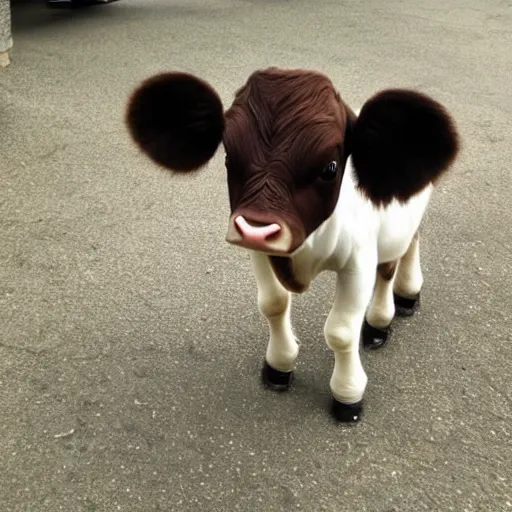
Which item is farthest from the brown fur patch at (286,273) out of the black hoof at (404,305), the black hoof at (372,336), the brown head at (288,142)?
the black hoof at (404,305)

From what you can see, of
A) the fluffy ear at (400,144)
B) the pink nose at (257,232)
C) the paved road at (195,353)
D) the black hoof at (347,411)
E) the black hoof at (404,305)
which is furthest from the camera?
the black hoof at (404,305)

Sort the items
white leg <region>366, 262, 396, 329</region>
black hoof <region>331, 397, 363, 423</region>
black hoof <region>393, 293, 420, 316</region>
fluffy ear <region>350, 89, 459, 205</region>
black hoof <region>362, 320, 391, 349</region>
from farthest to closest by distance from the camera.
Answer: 1. black hoof <region>393, 293, 420, 316</region>
2. black hoof <region>362, 320, 391, 349</region>
3. white leg <region>366, 262, 396, 329</region>
4. black hoof <region>331, 397, 363, 423</region>
5. fluffy ear <region>350, 89, 459, 205</region>

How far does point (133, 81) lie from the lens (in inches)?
134

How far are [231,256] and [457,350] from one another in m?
0.73

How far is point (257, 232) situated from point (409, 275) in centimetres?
85

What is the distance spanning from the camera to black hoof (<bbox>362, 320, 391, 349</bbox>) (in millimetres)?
1664

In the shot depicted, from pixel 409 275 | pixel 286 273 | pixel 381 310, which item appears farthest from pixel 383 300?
pixel 286 273

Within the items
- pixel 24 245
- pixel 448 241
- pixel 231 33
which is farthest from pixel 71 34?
pixel 448 241

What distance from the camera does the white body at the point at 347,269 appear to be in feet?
3.94

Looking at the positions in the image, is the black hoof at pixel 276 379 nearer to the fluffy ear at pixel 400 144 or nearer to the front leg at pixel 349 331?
the front leg at pixel 349 331

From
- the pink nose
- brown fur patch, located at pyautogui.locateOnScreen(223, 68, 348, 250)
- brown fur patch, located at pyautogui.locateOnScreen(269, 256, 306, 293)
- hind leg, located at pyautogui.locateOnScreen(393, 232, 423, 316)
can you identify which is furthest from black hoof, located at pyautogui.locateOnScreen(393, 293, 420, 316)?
the pink nose

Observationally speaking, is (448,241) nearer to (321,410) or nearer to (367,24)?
(321,410)

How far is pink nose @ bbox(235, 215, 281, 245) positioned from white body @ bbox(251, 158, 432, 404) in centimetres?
14

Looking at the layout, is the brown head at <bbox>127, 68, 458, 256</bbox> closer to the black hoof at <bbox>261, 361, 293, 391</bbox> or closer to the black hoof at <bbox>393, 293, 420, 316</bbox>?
the black hoof at <bbox>261, 361, 293, 391</bbox>
